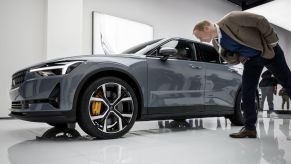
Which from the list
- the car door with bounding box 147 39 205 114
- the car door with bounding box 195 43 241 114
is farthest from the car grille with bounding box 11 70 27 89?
the car door with bounding box 195 43 241 114

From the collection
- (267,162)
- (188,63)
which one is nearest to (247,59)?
(188,63)

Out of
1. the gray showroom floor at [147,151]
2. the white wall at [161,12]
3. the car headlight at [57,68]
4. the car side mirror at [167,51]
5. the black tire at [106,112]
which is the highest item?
the white wall at [161,12]

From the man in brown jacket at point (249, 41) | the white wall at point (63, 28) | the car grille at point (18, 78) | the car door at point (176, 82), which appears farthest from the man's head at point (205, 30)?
the white wall at point (63, 28)

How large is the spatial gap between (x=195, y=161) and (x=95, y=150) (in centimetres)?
78

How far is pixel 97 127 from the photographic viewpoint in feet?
8.77

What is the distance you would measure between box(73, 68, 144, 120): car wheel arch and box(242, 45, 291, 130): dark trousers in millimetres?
1093

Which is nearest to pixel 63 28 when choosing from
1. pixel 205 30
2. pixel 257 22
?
pixel 205 30

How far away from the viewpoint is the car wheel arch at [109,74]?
2623 millimetres

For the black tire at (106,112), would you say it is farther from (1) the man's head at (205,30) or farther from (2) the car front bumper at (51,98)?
(1) the man's head at (205,30)

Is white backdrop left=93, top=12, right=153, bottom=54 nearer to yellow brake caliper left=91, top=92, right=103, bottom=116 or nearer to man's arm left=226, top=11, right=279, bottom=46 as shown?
yellow brake caliper left=91, top=92, right=103, bottom=116

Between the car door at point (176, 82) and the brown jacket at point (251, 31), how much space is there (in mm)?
851

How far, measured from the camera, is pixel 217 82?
151 inches

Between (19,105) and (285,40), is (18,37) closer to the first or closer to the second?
(19,105)

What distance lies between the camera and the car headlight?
8.58 ft
